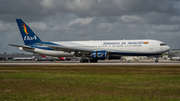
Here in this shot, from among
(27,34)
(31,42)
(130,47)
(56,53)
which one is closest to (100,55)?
(130,47)

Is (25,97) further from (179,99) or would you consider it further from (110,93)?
(179,99)

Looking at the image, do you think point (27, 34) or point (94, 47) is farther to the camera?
point (27, 34)

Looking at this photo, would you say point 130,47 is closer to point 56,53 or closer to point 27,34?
point 56,53

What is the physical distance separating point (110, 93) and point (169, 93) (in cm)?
309

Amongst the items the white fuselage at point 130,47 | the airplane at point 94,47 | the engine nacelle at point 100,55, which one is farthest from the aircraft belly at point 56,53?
the engine nacelle at point 100,55

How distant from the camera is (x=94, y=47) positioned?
56125 mm

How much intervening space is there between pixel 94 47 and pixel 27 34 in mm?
19578

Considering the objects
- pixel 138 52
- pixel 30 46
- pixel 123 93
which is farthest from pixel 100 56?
pixel 123 93

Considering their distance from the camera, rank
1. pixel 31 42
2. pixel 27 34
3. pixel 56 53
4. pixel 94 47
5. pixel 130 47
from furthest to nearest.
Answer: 1. pixel 31 42
2. pixel 27 34
3. pixel 56 53
4. pixel 94 47
5. pixel 130 47

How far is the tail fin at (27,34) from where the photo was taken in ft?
206

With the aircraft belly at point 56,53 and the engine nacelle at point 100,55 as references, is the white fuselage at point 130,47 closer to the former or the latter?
the engine nacelle at point 100,55

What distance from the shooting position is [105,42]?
182 feet

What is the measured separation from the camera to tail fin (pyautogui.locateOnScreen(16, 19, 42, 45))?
62719 millimetres

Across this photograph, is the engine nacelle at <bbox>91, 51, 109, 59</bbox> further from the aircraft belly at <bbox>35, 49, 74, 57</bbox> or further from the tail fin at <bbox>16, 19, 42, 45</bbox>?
the tail fin at <bbox>16, 19, 42, 45</bbox>
